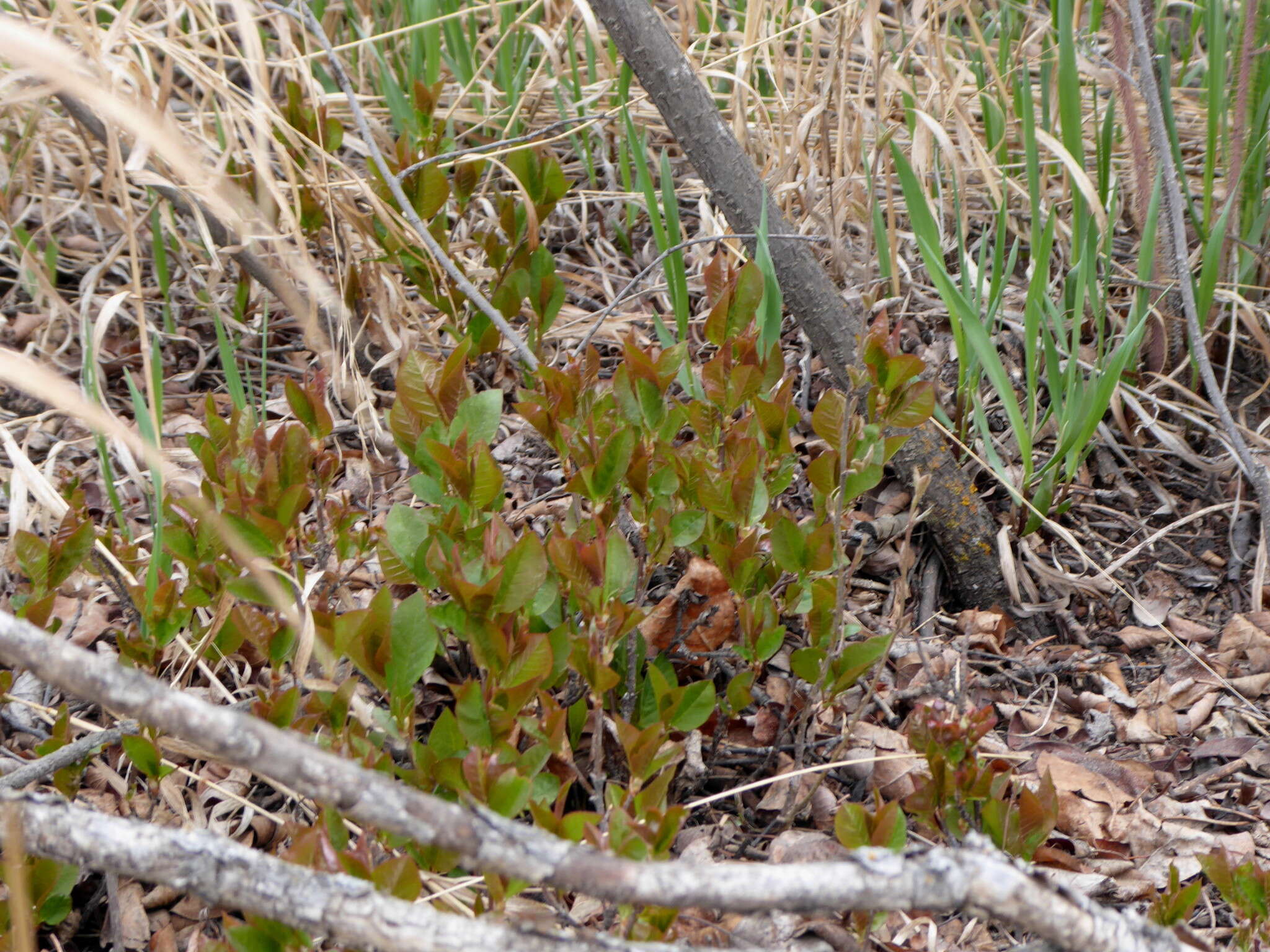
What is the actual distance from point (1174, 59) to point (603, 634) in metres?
2.80

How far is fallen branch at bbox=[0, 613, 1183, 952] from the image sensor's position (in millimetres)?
742

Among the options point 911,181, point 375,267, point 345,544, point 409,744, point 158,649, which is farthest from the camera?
point 375,267

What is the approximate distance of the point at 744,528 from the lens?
4.71ft

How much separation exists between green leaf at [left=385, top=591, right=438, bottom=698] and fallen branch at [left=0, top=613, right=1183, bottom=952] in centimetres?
44

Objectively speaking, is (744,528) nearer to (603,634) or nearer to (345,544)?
(603,634)

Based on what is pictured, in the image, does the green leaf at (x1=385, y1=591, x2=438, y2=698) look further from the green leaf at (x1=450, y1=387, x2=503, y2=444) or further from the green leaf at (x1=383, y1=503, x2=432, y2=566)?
the green leaf at (x1=450, y1=387, x2=503, y2=444)

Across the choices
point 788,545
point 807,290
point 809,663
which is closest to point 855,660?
point 809,663

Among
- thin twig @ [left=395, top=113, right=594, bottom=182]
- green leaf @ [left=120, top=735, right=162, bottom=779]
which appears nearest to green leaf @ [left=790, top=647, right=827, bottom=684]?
green leaf @ [left=120, top=735, right=162, bottom=779]

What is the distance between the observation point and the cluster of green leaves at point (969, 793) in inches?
46.3

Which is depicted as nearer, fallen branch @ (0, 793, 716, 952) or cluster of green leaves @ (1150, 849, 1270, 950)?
fallen branch @ (0, 793, 716, 952)

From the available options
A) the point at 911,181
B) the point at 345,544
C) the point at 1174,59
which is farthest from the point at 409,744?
the point at 1174,59

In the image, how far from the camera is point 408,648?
122cm

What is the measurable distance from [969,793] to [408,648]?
0.67 meters

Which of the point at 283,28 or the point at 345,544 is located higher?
the point at 283,28
